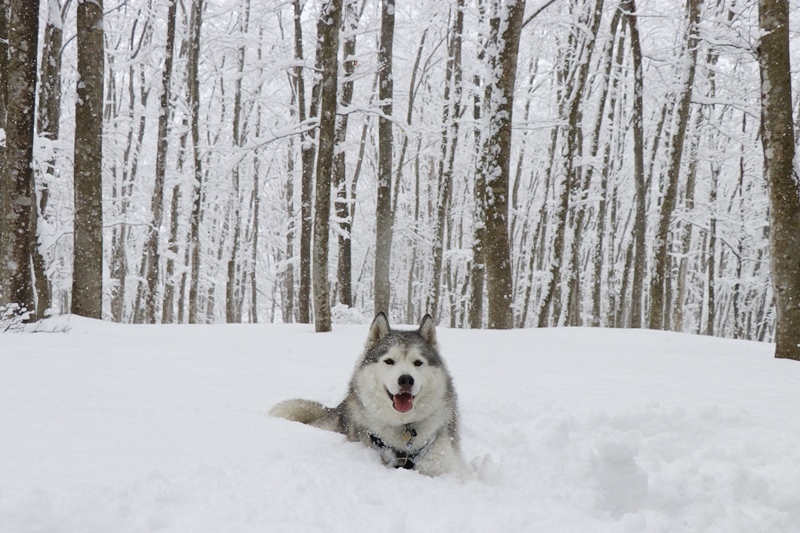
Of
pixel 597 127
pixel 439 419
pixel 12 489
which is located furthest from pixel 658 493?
pixel 597 127

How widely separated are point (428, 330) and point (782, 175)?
216 inches

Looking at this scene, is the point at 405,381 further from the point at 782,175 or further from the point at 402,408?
the point at 782,175

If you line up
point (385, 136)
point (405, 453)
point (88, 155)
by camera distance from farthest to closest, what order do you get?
point (385, 136) → point (88, 155) → point (405, 453)

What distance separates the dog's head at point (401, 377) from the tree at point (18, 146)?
20.1 ft

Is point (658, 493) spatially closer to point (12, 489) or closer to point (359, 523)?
point (359, 523)

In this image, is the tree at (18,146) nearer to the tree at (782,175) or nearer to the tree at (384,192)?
the tree at (384,192)

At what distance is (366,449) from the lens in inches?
146

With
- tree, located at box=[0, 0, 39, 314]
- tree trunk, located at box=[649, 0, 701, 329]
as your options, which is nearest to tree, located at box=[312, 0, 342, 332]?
tree, located at box=[0, 0, 39, 314]

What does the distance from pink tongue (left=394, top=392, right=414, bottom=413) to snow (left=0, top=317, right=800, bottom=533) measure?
426mm

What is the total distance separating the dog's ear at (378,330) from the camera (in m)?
4.21

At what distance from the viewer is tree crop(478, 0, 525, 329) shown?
909cm

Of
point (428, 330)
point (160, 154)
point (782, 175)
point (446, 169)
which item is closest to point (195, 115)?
point (160, 154)

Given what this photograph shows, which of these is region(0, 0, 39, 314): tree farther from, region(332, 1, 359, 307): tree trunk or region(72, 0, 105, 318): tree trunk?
region(332, 1, 359, 307): tree trunk

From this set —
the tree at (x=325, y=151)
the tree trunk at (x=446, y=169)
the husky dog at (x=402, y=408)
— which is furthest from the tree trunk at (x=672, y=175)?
the husky dog at (x=402, y=408)
